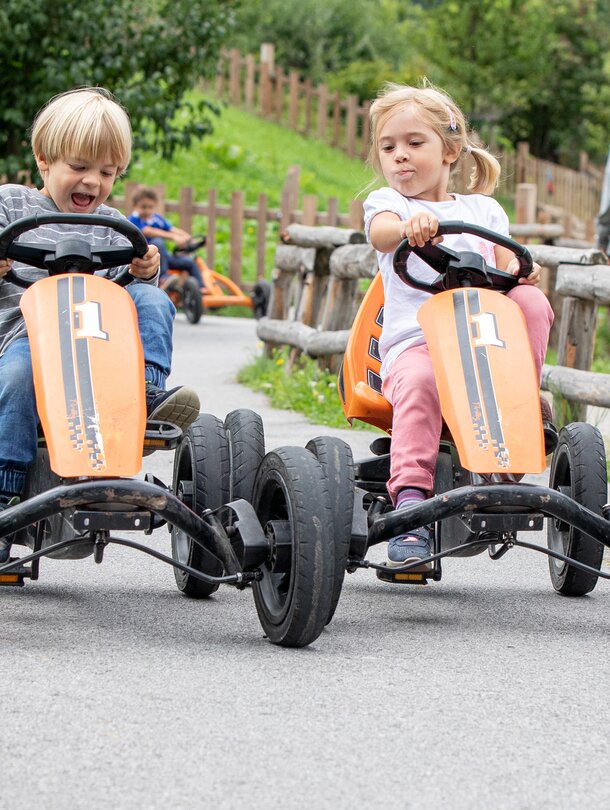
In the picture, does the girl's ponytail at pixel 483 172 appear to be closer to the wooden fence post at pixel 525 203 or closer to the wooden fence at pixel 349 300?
the wooden fence at pixel 349 300

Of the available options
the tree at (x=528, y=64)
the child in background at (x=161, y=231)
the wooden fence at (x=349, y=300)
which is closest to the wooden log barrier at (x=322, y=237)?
the wooden fence at (x=349, y=300)

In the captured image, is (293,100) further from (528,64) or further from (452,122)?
(452,122)

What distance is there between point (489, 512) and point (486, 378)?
0.38 metres

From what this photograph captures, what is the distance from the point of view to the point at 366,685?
10.5ft

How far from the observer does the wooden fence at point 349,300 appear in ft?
23.2

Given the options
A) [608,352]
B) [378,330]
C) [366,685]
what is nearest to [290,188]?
[608,352]

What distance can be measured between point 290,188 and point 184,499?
14.7 m

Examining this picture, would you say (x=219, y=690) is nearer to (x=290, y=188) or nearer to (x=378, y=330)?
(x=378, y=330)

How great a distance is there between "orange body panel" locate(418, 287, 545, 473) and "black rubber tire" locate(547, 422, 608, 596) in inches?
15.9

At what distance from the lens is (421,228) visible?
3.86 m

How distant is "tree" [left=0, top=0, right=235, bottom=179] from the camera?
12.2m

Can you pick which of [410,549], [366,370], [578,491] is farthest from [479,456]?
[366,370]

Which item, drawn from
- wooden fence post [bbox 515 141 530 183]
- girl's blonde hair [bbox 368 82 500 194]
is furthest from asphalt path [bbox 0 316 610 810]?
wooden fence post [bbox 515 141 530 183]

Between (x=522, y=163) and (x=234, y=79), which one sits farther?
(x=522, y=163)
